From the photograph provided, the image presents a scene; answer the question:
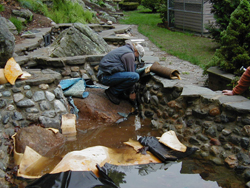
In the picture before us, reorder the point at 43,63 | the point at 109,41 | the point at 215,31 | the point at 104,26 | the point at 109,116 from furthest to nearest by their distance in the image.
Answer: the point at 104,26, the point at 215,31, the point at 109,41, the point at 43,63, the point at 109,116

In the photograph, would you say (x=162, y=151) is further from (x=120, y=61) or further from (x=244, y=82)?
(x=120, y=61)

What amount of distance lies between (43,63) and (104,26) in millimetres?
5440

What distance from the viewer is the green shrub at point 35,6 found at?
390 inches

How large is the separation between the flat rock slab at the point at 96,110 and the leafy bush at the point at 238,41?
210 centimetres

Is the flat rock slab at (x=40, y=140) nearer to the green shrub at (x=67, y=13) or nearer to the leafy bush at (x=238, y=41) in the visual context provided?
the leafy bush at (x=238, y=41)

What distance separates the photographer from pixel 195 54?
9117mm

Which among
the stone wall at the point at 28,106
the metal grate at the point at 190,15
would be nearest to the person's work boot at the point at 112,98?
the stone wall at the point at 28,106

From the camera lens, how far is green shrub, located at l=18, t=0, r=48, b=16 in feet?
32.5

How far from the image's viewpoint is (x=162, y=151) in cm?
398

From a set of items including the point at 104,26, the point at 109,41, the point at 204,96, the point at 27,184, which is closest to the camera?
the point at 27,184

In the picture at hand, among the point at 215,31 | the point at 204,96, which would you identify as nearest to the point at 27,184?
the point at 204,96

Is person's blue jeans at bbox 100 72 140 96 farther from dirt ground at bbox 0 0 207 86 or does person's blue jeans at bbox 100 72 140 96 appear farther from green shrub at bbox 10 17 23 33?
green shrub at bbox 10 17 23 33

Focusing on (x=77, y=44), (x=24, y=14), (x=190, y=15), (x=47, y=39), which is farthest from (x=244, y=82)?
(x=190, y=15)

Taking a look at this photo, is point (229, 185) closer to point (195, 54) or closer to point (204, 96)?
point (204, 96)
